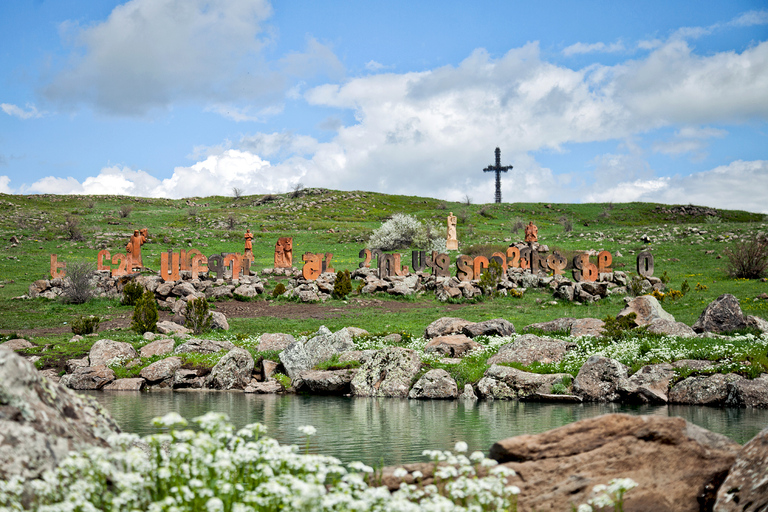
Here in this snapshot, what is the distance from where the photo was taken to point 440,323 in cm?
2578

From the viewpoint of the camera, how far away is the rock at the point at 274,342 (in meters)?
24.3

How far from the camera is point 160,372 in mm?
22047

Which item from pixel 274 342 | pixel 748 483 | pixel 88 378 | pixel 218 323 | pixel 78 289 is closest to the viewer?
pixel 748 483

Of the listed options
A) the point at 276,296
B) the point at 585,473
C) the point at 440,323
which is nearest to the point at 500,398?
the point at 440,323

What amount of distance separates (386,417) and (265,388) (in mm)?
6916

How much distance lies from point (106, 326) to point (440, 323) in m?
17.3

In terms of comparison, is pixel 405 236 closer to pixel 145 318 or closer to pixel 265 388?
pixel 145 318

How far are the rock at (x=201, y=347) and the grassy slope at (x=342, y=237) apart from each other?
212 inches

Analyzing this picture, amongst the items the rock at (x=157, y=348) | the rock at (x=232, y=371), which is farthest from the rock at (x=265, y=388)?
the rock at (x=157, y=348)

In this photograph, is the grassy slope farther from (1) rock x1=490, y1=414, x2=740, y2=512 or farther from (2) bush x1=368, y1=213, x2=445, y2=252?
(1) rock x1=490, y1=414, x2=740, y2=512

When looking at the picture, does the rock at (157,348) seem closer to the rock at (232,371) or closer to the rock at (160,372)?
the rock at (160,372)

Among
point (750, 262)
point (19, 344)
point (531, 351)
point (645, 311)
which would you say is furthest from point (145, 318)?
point (750, 262)

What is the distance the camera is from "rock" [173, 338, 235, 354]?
78.0 ft

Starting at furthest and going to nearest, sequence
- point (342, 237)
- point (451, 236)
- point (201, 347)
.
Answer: point (342, 237) → point (451, 236) → point (201, 347)
